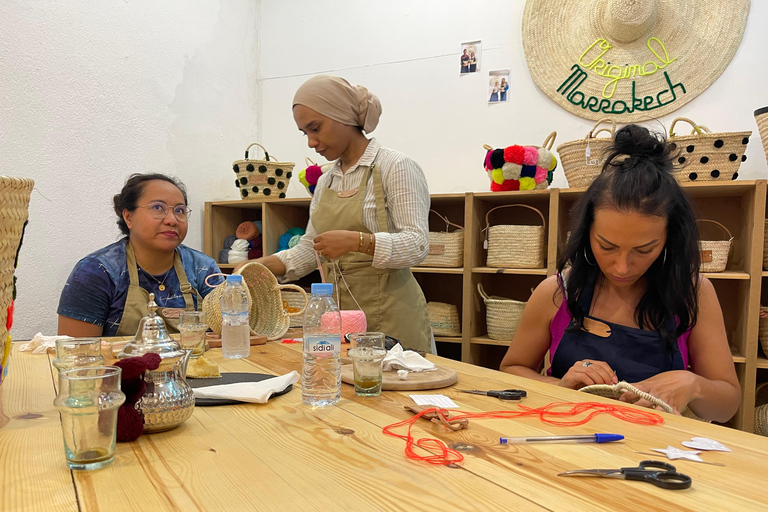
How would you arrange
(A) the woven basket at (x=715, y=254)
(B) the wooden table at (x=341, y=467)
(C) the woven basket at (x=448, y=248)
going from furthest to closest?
(C) the woven basket at (x=448, y=248)
(A) the woven basket at (x=715, y=254)
(B) the wooden table at (x=341, y=467)

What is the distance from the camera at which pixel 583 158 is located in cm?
284

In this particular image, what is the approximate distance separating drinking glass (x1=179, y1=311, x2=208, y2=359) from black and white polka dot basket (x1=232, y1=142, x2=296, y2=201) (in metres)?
2.13

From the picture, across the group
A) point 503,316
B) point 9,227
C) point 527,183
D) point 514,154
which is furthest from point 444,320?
point 9,227

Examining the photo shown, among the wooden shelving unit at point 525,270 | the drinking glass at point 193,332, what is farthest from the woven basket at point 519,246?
the drinking glass at point 193,332

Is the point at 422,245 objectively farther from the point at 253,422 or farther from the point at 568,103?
the point at 568,103

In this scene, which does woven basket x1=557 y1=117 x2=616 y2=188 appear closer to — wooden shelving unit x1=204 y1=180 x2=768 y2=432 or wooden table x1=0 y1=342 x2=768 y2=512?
wooden shelving unit x1=204 y1=180 x2=768 y2=432

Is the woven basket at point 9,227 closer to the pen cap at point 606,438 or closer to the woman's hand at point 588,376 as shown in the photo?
the pen cap at point 606,438

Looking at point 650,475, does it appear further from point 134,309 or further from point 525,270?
point 525,270

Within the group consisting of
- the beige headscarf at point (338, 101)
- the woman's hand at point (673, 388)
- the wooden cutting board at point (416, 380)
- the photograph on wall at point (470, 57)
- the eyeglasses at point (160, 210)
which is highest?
the photograph on wall at point (470, 57)

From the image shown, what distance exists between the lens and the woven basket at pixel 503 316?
10.0ft

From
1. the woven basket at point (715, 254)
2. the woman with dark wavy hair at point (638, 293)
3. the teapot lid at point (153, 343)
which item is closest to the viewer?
the teapot lid at point (153, 343)

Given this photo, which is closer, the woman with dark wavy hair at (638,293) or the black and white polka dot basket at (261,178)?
the woman with dark wavy hair at (638,293)

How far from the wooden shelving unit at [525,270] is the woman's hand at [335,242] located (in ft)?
4.22

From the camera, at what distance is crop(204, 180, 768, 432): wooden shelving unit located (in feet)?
8.53
